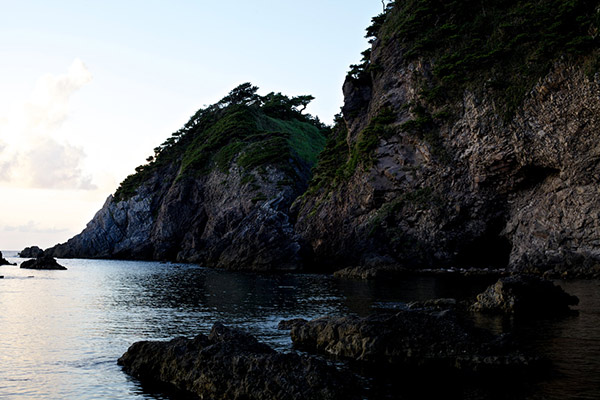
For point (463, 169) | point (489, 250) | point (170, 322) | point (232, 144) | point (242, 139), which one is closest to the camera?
point (170, 322)

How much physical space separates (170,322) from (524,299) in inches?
728

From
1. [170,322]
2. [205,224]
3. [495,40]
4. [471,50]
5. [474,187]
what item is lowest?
[170,322]

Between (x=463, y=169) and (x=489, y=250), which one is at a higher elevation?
(x=463, y=169)

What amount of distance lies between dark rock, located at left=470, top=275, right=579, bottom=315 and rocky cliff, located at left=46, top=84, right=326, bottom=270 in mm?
46566

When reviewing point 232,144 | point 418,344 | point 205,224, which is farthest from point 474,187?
point 232,144

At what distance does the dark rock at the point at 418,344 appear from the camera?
15.2 meters

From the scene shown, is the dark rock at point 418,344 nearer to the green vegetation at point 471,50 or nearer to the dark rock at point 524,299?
the dark rock at point 524,299

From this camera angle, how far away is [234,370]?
13.0m

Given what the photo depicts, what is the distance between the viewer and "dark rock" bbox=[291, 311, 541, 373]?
15.2m

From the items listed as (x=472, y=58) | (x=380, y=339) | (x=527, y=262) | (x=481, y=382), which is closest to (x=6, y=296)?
(x=380, y=339)

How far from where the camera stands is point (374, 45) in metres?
86.5

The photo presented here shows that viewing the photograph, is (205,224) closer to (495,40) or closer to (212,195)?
(212,195)

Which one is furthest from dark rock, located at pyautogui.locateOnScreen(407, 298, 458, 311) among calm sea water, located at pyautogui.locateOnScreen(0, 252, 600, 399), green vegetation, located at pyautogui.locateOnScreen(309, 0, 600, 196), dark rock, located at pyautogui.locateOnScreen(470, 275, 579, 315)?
green vegetation, located at pyautogui.locateOnScreen(309, 0, 600, 196)

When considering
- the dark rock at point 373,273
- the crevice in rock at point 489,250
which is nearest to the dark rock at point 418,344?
the dark rock at point 373,273
